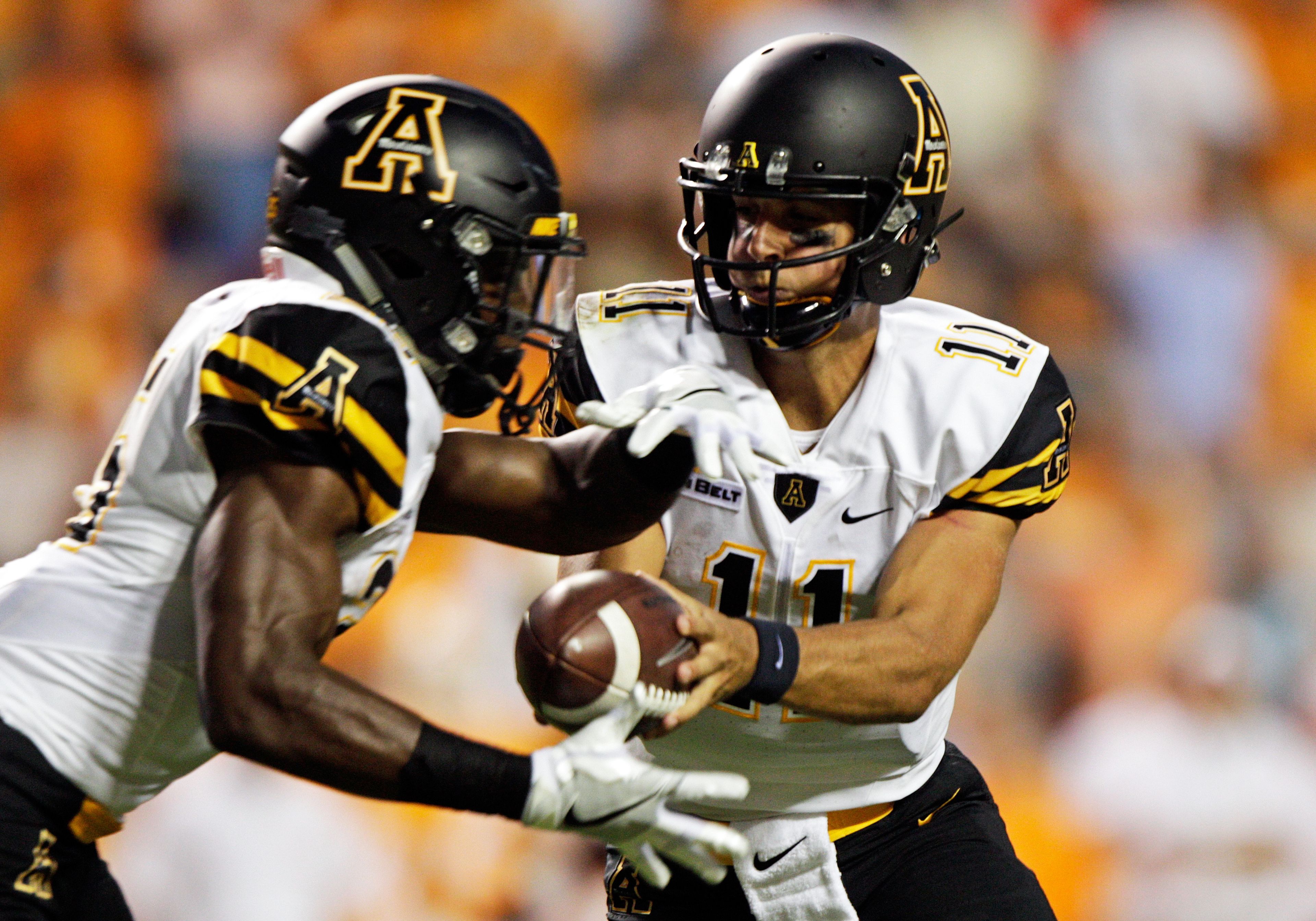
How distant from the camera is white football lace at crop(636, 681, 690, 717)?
6.40 ft

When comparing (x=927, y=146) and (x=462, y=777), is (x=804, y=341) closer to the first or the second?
(x=927, y=146)

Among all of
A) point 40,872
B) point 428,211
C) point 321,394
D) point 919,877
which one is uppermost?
point 428,211

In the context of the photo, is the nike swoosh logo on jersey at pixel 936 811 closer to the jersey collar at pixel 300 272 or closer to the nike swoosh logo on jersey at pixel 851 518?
the nike swoosh logo on jersey at pixel 851 518

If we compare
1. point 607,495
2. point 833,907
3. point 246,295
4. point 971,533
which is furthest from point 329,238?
point 833,907

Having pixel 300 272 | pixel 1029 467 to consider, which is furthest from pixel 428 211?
pixel 1029 467

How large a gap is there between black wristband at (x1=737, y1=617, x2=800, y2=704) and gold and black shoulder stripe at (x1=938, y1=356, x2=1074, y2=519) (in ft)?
1.59

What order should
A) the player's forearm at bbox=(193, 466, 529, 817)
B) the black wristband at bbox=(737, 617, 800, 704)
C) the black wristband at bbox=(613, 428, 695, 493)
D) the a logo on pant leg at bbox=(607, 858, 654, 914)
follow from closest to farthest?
1. the player's forearm at bbox=(193, 466, 529, 817)
2. the black wristband at bbox=(737, 617, 800, 704)
3. the black wristband at bbox=(613, 428, 695, 493)
4. the a logo on pant leg at bbox=(607, 858, 654, 914)

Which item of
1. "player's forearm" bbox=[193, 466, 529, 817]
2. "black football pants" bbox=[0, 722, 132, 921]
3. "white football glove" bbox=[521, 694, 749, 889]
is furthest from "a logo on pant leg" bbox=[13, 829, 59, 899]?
"white football glove" bbox=[521, 694, 749, 889]

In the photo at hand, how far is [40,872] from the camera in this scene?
1.85 meters

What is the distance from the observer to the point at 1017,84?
546cm

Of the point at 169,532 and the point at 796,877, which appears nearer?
the point at 169,532

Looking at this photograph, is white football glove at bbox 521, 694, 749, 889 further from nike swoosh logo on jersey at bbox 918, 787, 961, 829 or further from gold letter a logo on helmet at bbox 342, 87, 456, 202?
gold letter a logo on helmet at bbox 342, 87, 456, 202

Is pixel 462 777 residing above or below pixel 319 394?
below

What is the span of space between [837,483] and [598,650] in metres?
0.65
